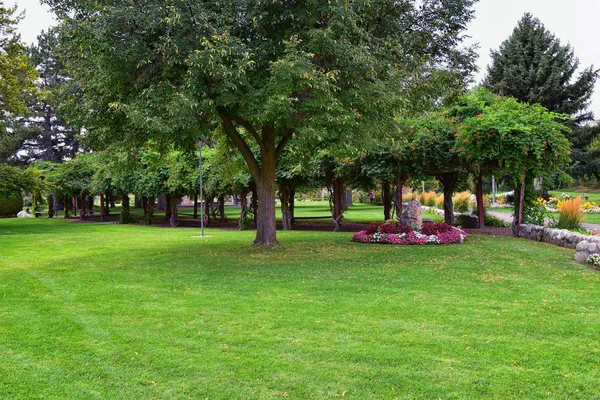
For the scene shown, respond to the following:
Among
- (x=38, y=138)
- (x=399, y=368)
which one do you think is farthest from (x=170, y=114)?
(x=38, y=138)

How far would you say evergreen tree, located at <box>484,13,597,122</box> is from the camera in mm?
32031

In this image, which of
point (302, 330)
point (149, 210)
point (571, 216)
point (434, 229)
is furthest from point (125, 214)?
point (302, 330)

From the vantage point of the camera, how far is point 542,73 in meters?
31.9

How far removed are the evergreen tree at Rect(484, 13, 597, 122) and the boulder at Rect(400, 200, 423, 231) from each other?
19.7 metres

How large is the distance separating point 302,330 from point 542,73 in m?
32.1

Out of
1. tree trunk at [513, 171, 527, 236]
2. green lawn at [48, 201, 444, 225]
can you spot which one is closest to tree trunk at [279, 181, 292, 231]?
green lawn at [48, 201, 444, 225]

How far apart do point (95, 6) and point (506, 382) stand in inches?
433

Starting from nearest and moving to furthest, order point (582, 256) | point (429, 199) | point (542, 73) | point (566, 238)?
point (582, 256), point (566, 238), point (542, 73), point (429, 199)

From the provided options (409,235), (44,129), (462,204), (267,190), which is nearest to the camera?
(267,190)

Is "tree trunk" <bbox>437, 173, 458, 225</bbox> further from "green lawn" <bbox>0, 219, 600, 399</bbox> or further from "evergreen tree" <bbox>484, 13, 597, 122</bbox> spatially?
"evergreen tree" <bbox>484, 13, 597, 122</bbox>

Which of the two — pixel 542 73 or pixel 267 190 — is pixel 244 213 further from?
pixel 542 73

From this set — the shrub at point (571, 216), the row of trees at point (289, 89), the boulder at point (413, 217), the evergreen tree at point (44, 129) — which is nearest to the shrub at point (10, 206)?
the evergreen tree at point (44, 129)

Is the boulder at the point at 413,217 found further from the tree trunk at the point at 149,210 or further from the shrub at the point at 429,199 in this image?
the shrub at the point at 429,199

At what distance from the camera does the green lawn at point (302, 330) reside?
4180 mm
